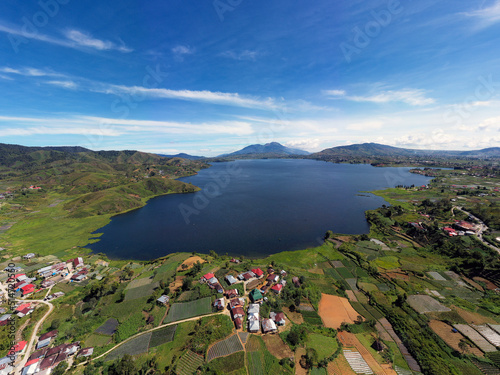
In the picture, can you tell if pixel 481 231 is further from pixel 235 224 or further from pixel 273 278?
pixel 235 224

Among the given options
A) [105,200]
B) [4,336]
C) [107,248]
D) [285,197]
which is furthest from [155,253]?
[285,197]

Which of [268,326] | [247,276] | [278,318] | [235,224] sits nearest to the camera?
[268,326]

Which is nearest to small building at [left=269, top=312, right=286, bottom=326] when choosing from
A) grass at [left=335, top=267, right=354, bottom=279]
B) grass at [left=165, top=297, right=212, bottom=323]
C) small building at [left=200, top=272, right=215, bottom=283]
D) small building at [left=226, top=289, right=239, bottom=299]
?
small building at [left=226, top=289, right=239, bottom=299]

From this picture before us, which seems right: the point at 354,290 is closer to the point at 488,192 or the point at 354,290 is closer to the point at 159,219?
the point at 159,219

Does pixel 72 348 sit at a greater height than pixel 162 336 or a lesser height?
greater

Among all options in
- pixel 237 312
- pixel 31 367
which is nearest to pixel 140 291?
pixel 31 367

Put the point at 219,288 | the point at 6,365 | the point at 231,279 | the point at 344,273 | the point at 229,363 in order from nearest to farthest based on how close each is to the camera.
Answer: the point at 6,365, the point at 229,363, the point at 219,288, the point at 231,279, the point at 344,273

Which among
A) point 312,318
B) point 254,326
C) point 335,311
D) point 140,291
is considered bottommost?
point 335,311

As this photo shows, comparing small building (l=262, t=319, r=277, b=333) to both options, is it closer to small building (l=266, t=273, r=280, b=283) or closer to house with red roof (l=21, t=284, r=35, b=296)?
small building (l=266, t=273, r=280, b=283)
